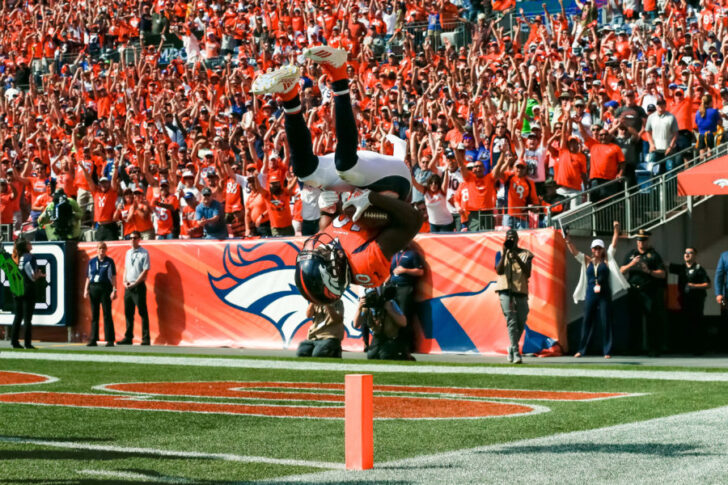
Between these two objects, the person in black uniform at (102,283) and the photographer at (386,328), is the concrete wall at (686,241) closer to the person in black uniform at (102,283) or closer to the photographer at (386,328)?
the photographer at (386,328)

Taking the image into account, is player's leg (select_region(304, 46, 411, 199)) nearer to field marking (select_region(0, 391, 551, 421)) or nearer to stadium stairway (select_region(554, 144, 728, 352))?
field marking (select_region(0, 391, 551, 421))

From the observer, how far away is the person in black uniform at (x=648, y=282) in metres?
17.8

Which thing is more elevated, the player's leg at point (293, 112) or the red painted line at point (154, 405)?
the player's leg at point (293, 112)

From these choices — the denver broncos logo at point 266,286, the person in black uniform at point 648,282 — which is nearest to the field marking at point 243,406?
the person in black uniform at point 648,282

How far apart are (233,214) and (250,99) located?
16.1 ft

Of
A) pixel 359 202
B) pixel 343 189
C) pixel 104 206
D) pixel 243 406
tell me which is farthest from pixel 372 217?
pixel 104 206

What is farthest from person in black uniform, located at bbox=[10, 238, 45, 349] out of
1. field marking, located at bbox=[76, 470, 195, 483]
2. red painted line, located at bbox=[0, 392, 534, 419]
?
field marking, located at bbox=[76, 470, 195, 483]

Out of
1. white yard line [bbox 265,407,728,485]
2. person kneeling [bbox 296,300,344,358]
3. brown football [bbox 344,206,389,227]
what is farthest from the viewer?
person kneeling [bbox 296,300,344,358]

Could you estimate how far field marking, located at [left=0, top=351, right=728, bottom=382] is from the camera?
14695 mm

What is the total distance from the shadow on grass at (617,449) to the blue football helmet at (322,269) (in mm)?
2658

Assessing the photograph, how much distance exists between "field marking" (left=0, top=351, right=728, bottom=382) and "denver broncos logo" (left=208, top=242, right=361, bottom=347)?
7.39 feet

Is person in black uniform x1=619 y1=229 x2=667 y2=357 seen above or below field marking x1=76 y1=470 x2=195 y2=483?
above

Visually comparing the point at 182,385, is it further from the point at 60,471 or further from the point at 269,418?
the point at 60,471

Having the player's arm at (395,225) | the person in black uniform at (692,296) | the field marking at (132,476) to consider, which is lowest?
the field marking at (132,476)
